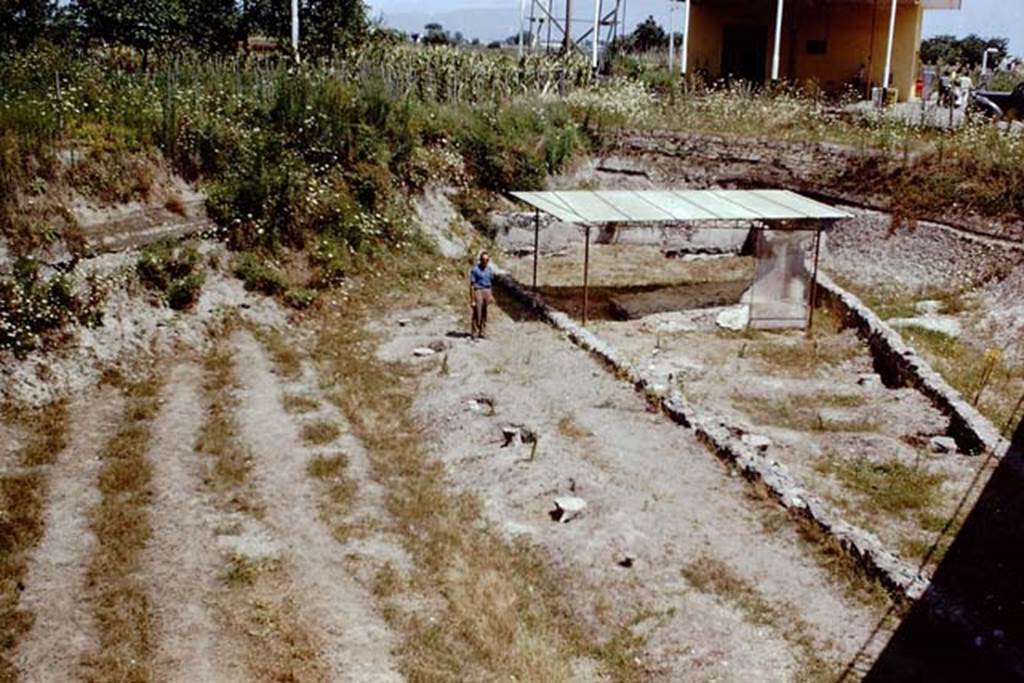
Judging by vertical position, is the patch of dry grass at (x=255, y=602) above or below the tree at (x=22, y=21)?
below

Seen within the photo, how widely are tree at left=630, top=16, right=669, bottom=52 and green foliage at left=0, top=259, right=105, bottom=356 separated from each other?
4601cm

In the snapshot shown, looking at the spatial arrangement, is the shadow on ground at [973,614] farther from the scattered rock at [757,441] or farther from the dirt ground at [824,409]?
the scattered rock at [757,441]

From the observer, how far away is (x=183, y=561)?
9.98m

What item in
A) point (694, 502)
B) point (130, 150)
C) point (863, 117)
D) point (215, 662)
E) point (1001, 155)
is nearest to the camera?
point (215, 662)

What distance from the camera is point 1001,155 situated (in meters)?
21.5

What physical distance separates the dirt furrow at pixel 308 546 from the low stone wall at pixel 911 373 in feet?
26.1

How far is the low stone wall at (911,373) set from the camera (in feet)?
41.8

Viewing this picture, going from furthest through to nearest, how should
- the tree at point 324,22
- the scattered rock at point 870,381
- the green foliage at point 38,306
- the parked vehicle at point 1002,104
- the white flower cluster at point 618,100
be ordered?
the tree at point 324,22 < the white flower cluster at point 618,100 < the parked vehicle at point 1002,104 < the scattered rock at point 870,381 < the green foliage at point 38,306

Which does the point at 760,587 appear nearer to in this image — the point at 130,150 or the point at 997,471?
the point at 997,471

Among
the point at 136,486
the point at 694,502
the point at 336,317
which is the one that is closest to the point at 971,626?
the point at 694,502

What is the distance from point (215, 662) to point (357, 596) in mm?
1519

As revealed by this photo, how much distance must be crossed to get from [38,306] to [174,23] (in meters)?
14.7

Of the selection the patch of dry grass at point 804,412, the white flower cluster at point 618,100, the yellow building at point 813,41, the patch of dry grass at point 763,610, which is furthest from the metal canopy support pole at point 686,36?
the patch of dry grass at point 763,610

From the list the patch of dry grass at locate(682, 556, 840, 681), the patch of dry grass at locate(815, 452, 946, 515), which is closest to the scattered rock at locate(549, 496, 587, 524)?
the patch of dry grass at locate(682, 556, 840, 681)
